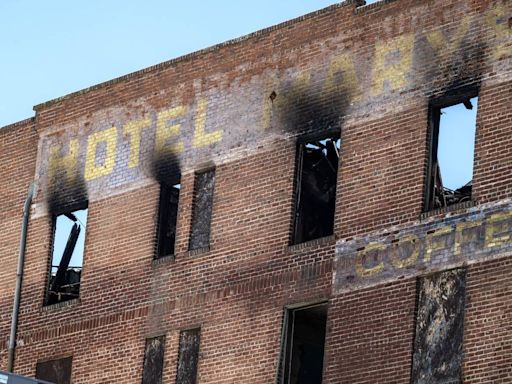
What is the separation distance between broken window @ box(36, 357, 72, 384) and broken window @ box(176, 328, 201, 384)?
2878 mm

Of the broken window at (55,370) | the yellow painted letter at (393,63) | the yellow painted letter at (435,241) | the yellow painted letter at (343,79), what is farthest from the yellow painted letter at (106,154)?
the yellow painted letter at (435,241)

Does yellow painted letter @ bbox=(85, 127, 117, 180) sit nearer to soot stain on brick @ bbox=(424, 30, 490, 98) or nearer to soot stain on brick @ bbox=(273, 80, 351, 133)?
soot stain on brick @ bbox=(273, 80, 351, 133)

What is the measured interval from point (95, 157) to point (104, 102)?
1088 millimetres

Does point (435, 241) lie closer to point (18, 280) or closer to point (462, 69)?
point (462, 69)

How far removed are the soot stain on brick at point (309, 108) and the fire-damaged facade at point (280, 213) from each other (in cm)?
4

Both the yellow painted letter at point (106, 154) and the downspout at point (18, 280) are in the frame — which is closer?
the yellow painted letter at point (106, 154)

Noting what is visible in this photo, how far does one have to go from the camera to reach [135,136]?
118 ft

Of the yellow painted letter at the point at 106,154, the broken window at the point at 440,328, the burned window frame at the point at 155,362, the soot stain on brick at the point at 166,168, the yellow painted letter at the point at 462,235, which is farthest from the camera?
the yellow painted letter at the point at 106,154

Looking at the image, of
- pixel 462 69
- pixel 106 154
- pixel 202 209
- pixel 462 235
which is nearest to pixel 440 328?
pixel 462 235

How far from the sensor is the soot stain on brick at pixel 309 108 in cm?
3244

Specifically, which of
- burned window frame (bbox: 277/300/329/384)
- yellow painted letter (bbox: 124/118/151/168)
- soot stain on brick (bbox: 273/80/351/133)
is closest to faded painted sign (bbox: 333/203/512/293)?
burned window frame (bbox: 277/300/329/384)

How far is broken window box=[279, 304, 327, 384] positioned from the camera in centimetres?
3183

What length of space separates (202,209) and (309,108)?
2.84 meters

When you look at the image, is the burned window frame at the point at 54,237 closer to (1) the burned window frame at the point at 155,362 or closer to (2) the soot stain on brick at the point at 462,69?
(1) the burned window frame at the point at 155,362
